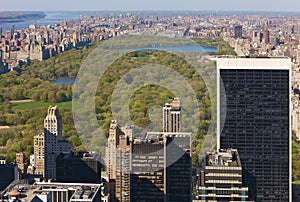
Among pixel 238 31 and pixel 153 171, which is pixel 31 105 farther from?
pixel 238 31

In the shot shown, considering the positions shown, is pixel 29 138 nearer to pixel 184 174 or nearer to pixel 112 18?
pixel 184 174

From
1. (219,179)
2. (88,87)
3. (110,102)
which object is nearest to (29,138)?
(110,102)

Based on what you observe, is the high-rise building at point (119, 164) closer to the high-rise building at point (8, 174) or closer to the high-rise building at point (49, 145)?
the high-rise building at point (49, 145)

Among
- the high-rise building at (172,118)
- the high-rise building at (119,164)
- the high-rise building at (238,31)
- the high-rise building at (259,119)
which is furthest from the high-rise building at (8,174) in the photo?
the high-rise building at (238,31)

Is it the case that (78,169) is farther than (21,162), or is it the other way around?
(21,162)

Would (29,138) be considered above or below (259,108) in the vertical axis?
below

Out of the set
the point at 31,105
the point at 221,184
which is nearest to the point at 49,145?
the point at 221,184
